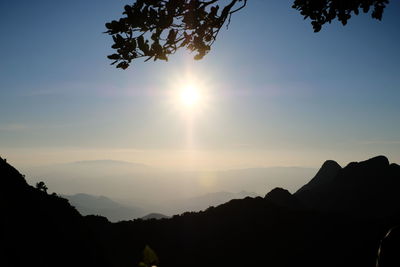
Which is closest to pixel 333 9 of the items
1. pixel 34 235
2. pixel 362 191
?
pixel 34 235

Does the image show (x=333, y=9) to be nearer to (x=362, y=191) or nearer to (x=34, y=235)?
(x=34, y=235)

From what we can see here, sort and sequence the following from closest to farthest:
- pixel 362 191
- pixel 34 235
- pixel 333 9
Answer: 1. pixel 333 9
2. pixel 34 235
3. pixel 362 191

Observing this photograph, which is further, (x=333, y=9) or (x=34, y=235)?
(x=34, y=235)

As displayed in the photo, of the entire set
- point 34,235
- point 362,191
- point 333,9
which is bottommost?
point 362,191

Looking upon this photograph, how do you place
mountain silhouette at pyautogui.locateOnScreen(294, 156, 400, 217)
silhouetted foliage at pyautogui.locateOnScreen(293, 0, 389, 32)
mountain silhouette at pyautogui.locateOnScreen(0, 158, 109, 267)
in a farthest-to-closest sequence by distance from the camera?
mountain silhouette at pyautogui.locateOnScreen(294, 156, 400, 217) < mountain silhouette at pyautogui.locateOnScreen(0, 158, 109, 267) < silhouetted foliage at pyautogui.locateOnScreen(293, 0, 389, 32)

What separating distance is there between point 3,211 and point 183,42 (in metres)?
7.88

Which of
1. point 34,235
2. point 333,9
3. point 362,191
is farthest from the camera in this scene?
point 362,191

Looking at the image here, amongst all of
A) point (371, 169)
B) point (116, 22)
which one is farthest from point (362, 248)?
point (371, 169)

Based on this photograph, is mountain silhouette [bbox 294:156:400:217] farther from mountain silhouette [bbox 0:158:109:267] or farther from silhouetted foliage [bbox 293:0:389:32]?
silhouetted foliage [bbox 293:0:389:32]

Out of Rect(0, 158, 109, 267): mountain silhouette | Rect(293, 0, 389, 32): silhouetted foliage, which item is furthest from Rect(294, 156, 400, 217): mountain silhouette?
Rect(293, 0, 389, 32): silhouetted foliage

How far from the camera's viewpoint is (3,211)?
389 inches

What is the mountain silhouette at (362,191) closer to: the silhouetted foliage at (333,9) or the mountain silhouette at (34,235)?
the mountain silhouette at (34,235)

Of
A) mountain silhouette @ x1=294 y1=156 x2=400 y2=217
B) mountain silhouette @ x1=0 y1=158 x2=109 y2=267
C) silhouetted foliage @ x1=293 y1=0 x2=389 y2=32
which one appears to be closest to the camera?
silhouetted foliage @ x1=293 y1=0 x2=389 y2=32

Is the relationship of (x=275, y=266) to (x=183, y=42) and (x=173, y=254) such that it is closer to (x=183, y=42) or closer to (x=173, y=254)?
(x=173, y=254)
